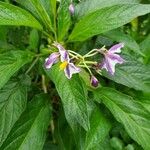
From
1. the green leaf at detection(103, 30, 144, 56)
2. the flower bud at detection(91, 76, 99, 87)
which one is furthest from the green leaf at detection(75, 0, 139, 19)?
the flower bud at detection(91, 76, 99, 87)

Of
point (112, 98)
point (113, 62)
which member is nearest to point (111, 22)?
point (113, 62)

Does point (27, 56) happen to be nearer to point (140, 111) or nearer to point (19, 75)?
point (19, 75)

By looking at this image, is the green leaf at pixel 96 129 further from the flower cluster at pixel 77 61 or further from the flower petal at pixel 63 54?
the flower petal at pixel 63 54

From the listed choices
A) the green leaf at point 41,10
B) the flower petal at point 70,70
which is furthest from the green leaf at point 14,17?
the flower petal at point 70,70

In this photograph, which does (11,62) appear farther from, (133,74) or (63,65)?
(133,74)

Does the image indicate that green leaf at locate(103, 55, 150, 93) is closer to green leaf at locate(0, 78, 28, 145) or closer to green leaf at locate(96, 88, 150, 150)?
green leaf at locate(96, 88, 150, 150)
